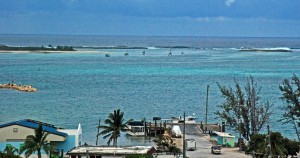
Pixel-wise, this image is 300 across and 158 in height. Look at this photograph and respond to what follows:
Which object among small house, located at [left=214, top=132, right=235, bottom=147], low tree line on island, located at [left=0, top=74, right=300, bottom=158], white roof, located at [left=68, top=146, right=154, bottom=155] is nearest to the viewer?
low tree line on island, located at [left=0, top=74, right=300, bottom=158]

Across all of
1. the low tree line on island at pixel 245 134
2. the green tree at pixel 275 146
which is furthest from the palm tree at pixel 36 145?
the green tree at pixel 275 146

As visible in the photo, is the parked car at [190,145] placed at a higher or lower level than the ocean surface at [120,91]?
lower

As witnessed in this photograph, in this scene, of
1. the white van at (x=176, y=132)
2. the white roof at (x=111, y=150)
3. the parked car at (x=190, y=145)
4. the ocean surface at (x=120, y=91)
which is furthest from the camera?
the ocean surface at (x=120, y=91)

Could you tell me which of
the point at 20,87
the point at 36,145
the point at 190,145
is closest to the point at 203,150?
the point at 190,145

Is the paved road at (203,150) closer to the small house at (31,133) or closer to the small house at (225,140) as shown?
the small house at (225,140)

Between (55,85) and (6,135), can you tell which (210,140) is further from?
(55,85)

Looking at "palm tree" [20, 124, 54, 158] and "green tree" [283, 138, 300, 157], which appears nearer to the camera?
"palm tree" [20, 124, 54, 158]

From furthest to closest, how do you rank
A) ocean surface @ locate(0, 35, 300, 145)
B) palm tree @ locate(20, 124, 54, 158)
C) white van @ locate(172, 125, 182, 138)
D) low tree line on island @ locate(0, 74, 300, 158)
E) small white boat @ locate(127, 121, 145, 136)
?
1. ocean surface @ locate(0, 35, 300, 145)
2. small white boat @ locate(127, 121, 145, 136)
3. white van @ locate(172, 125, 182, 138)
4. low tree line on island @ locate(0, 74, 300, 158)
5. palm tree @ locate(20, 124, 54, 158)

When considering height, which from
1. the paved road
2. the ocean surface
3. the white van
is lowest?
the paved road

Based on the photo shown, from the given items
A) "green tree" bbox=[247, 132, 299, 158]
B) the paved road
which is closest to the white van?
the paved road

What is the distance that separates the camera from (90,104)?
293 ft

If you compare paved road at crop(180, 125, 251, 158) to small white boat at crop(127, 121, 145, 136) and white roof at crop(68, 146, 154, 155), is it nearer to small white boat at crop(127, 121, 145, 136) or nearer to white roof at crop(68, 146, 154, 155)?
small white boat at crop(127, 121, 145, 136)

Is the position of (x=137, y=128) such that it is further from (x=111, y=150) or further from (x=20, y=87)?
(x=20, y=87)

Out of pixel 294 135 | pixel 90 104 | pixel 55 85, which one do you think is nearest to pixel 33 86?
pixel 55 85
